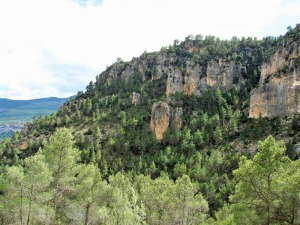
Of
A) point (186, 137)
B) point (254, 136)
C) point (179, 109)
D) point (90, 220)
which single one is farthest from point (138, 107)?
point (90, 220)

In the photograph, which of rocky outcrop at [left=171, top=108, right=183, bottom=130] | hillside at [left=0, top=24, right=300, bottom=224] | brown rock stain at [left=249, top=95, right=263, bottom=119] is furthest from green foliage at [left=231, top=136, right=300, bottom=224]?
rocky outcrop at [left=171, top=108, right=183, bottom=130]

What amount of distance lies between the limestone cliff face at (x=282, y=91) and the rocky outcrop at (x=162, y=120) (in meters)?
36.1

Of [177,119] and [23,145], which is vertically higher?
[177,119]

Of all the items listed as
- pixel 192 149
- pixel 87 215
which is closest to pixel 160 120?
pixel 192 149

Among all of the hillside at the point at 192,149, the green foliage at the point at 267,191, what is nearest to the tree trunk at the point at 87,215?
the hillside at the point at 192,149

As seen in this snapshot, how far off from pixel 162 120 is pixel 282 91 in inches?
2228

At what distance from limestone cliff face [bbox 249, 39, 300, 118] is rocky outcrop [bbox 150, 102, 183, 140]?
36053 millimetres

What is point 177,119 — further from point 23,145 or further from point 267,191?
point 267,191

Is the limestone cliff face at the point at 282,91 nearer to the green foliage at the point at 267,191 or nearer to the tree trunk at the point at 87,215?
the tree trunk at the point at 87,215

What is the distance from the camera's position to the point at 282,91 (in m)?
142

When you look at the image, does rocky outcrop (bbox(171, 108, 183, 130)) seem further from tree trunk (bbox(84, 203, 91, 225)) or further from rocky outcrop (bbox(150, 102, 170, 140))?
tree trunk (bbox(84, 203, 91, 225))

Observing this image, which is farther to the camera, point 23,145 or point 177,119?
point 177,119

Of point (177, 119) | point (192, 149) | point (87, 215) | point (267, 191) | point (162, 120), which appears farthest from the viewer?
point (177, 119)

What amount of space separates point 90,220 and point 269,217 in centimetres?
2444
